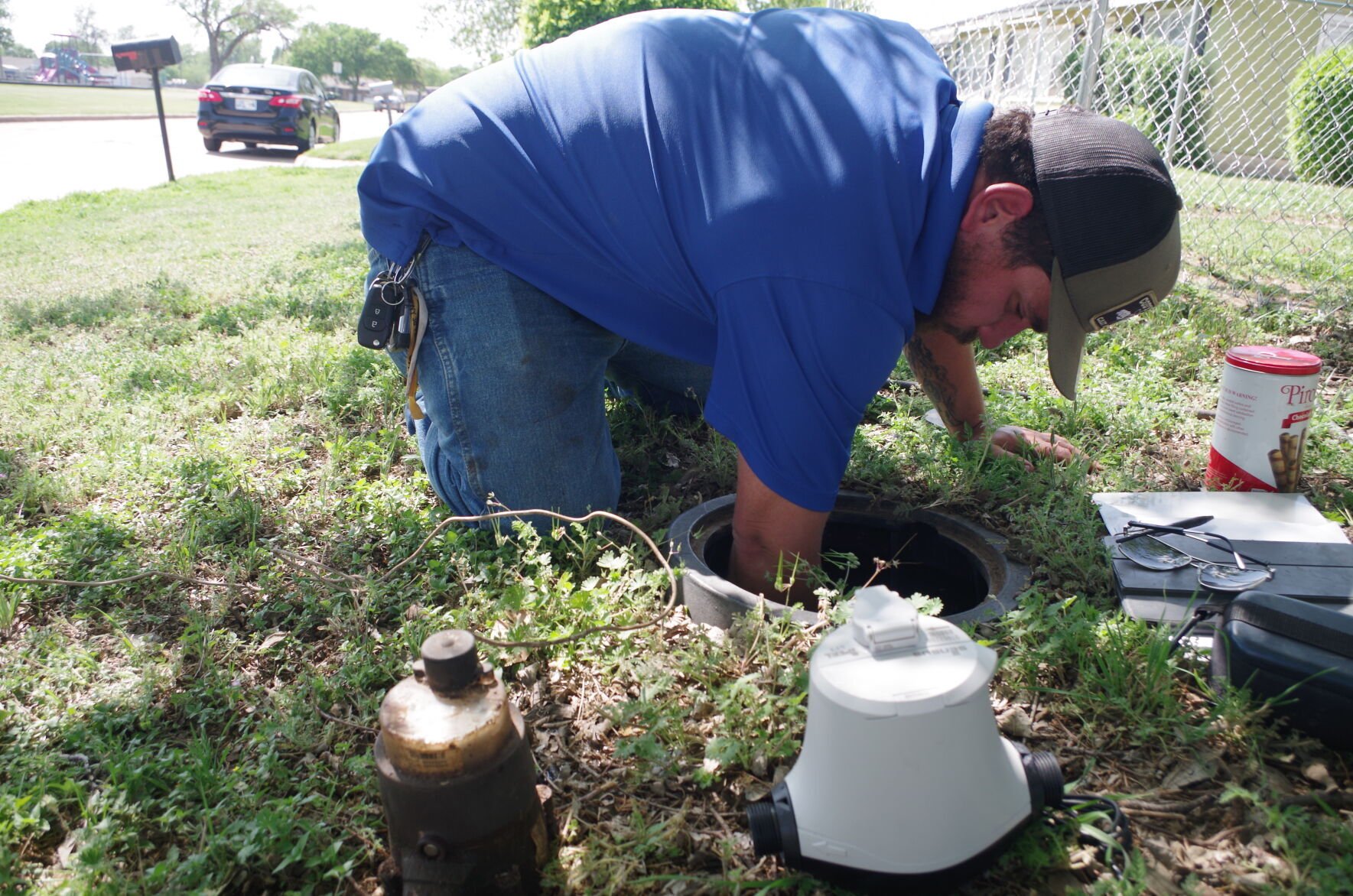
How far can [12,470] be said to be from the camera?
287cm

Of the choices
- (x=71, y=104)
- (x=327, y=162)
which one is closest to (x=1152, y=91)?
(x=327, y=162)

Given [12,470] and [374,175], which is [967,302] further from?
[12,470]

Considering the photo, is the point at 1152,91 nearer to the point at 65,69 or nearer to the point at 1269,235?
the point at 1269,235

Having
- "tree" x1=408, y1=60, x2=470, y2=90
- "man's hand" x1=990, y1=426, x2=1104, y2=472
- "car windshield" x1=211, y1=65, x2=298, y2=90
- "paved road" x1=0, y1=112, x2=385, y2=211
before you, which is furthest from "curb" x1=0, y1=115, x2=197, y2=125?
"tree" x1=408, y1=60, x2=470, y2=90

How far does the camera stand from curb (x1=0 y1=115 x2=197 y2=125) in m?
20.8

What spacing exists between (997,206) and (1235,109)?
13.0m

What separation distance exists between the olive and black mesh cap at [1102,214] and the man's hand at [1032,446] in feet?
2.66

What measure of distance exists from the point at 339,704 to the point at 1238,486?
7.54 feet

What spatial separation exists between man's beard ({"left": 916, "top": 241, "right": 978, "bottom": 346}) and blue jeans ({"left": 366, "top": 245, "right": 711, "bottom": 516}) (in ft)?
3.01

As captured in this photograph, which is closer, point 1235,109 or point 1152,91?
point 1152,91

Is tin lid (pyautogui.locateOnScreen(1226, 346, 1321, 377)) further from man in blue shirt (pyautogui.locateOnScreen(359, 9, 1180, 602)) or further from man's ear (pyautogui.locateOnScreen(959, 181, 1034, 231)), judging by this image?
man's ear (pyautogui.locateOnScreen(959, 181, 1034, 231))

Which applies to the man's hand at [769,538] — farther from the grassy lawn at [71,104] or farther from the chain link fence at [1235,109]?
the grassy lawn at [71,104]

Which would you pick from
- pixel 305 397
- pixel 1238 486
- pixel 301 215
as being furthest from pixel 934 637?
pixel 301 215

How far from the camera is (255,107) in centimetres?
1547
